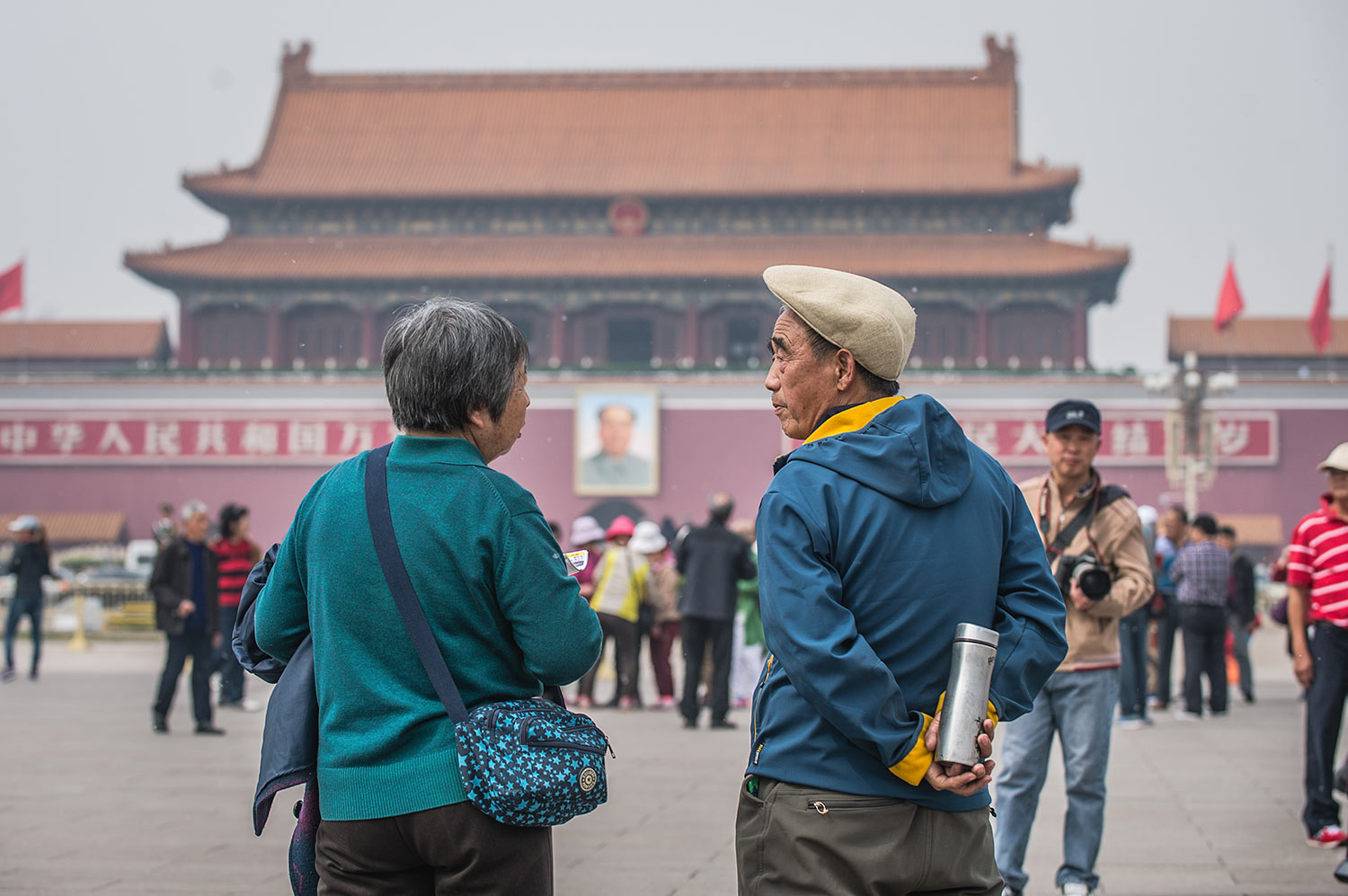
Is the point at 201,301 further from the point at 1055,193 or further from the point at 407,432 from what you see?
the point at 407,432

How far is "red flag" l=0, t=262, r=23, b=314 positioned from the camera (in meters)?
21.0

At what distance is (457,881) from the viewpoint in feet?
5.95

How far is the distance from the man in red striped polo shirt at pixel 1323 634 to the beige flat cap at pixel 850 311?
2.87m

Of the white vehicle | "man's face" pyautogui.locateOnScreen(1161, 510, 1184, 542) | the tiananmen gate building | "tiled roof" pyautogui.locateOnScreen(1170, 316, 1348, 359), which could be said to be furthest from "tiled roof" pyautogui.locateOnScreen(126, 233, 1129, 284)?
"man's face" pyautogui.locateOnScreen(1161, 510, 1184, 542)

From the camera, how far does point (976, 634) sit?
181 cm

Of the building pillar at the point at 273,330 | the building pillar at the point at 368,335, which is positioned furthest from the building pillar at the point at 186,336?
the building pillar at the point at 368,335

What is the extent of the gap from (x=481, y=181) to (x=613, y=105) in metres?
3.68

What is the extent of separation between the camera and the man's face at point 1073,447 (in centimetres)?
348

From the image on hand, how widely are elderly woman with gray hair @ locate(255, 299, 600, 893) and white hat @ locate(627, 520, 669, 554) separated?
6.91 m

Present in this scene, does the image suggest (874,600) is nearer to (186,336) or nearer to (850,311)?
(850,311)

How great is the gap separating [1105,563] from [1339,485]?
1329 mm

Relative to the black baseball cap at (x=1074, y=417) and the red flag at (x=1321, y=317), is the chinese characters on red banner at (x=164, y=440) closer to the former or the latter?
the red flag at (x=1321, y=317)

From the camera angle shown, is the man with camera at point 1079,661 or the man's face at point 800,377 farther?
the man with camera at point 1079,661

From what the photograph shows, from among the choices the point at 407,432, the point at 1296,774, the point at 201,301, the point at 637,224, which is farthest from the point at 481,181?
the point at 407,432
